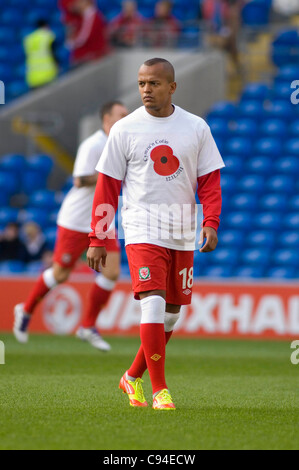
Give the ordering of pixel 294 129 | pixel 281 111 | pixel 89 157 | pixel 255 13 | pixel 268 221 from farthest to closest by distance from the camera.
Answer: pixel 255 13, pixel 281 111, pixel 294 129, pixel 268 221, pixel 89 157

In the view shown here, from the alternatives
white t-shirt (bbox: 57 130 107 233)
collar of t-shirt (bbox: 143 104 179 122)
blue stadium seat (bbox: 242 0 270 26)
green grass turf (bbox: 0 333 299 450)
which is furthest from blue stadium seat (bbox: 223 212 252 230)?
collar of t-shirt (bbox: 143 104 179 122)

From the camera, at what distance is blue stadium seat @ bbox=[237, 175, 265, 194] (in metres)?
16.5

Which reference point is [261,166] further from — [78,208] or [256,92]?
[78,208]

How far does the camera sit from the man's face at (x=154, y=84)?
6.17 meters

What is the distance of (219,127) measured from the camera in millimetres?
17359

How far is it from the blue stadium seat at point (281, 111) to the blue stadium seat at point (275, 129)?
0.11m

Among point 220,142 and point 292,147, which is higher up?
point 220,142

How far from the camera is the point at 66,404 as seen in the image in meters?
6.25

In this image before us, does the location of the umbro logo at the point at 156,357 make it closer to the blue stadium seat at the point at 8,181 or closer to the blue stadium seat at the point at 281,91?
the blue stadium seat at the point at 8,181

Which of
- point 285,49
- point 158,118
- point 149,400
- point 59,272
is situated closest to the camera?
point 158,118

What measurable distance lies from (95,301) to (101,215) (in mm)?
4035

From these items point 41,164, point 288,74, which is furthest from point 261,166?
point 41,164

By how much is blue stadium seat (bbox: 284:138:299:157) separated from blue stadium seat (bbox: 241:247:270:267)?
6.61ft

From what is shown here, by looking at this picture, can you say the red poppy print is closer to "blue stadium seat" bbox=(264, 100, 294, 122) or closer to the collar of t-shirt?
the collar of t-shirt
